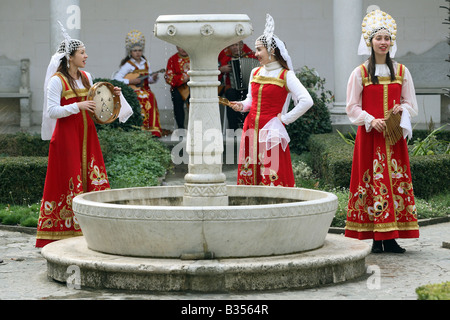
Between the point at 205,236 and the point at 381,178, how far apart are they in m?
2.01

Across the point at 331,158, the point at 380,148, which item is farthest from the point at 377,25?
the point at 331,158

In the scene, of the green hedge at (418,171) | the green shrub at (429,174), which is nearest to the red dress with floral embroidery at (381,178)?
the green hedge at (418,171)

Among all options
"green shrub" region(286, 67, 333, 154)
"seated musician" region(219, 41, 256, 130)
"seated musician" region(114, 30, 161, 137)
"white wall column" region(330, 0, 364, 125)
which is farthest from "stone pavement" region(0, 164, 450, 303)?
"seated musician" region(114, 30, 161, 137)

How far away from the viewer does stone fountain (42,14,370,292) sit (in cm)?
623

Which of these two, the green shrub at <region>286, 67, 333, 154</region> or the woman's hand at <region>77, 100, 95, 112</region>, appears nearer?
the woman's hand at <region>77, 100, 95, 112</region>

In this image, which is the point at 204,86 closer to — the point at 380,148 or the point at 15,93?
the point at 380,148

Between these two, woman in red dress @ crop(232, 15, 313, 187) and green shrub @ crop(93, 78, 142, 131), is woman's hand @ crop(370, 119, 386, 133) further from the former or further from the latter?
green shrub @ crop(93, 78, 142, 131)

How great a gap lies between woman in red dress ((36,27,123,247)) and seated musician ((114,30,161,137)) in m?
6.87

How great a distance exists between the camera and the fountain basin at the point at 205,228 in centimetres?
629

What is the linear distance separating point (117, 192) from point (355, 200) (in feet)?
6.25

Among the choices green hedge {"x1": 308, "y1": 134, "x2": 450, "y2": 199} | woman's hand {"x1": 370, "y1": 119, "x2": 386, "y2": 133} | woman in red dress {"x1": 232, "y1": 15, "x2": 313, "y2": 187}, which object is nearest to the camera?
woman's hand {"x1": 370, "y1": 119, "x2": 386, "y2": 133}

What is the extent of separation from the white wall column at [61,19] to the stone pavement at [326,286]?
17.9ft

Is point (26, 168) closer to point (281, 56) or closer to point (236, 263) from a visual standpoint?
point (281, 56)

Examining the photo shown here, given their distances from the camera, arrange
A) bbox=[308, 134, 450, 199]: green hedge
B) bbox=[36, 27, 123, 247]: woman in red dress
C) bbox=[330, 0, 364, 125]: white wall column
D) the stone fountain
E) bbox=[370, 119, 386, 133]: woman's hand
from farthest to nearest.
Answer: bbox=[330, 0, 364, 125]: white wall column < bbox=[308, 134, 450, 199]: green hedge < bbox=[36, 27, 123, 247]: woman in red dress < bbox=[370, 119, 386, 133]: woman's hand < the stone fountain
